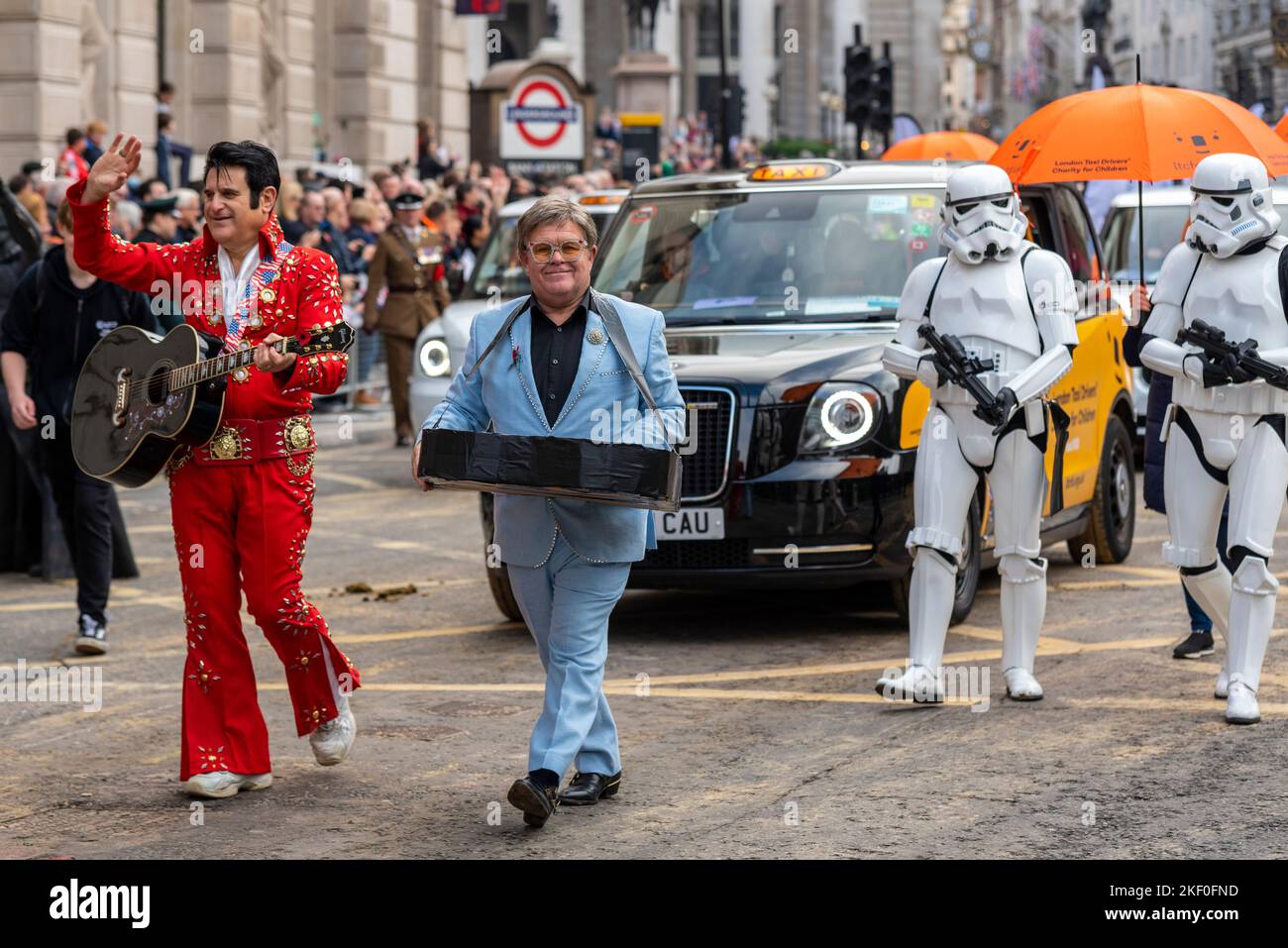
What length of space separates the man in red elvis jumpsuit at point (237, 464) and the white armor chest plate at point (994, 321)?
2.43 m

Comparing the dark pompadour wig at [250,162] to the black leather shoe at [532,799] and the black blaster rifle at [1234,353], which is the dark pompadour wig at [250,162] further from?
the black blaster rifle at [1234,353]

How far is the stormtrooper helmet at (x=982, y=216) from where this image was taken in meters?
8.48

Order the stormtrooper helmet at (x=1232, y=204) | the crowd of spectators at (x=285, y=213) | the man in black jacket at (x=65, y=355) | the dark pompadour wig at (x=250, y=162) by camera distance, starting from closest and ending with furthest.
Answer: the dark pompadour wig at (x=250, y=162) → the stormtrooper helmet at (x=1232, y=204) → the man in black jacket at (x=65, y=355) → the crowd of spectators at (x=285, y=213)

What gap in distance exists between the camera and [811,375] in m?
9.80

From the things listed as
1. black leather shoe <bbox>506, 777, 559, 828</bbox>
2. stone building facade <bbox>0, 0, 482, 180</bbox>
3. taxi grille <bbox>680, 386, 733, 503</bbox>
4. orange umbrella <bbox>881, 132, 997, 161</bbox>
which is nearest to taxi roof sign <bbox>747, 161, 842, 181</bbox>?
taxi grille <bbox>680, 386, 733, 503</bbox>

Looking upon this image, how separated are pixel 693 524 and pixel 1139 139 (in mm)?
2394

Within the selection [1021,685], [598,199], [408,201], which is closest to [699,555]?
[1021,685]

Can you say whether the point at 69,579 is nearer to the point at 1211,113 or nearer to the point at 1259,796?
the point at 1211,113

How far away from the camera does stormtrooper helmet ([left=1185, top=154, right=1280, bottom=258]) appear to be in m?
8.14

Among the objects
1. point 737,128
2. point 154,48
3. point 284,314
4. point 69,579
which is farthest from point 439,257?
point 737,128

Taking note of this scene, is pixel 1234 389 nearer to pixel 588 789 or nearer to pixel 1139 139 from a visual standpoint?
pixel 1139 139

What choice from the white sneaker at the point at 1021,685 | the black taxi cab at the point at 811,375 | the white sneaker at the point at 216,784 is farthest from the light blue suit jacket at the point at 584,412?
the black taxi cab at the point at 811,375

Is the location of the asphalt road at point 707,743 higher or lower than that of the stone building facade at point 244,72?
lower

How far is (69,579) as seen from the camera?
12.2 m
